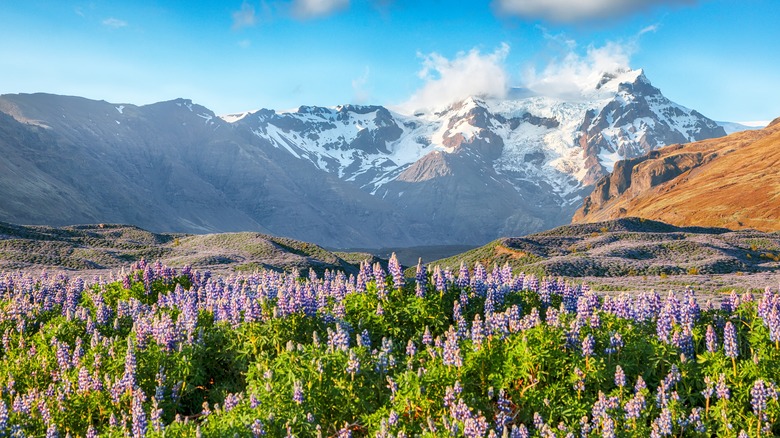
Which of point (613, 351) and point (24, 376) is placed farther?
point (24, 376)

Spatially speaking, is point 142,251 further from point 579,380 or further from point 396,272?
point 579,380

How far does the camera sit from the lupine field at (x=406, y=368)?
8422 millimetres

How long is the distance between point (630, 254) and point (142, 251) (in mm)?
49577

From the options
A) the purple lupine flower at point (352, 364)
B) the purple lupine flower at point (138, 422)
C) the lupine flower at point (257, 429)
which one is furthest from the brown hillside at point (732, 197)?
the purple lupine flower at point (138, 422)

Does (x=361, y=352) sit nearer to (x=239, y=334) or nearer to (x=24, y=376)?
(x=239, y=334)

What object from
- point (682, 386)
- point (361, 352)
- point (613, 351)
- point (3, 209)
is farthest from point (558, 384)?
point (3, 209)

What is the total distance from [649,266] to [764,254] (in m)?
14.8

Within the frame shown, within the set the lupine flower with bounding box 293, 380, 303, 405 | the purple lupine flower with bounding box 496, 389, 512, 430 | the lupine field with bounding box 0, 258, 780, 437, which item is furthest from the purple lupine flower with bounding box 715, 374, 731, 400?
the lupine flower with bounding box 293, 380, 303, 405

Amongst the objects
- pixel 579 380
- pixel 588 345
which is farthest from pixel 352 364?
pixel 588 345

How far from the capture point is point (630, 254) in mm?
53000

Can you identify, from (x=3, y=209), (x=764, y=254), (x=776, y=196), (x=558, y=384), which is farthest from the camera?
(x=3, y=209)

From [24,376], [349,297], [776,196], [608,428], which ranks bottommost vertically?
[24,376]

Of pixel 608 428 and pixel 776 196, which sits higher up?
pixel 776 196

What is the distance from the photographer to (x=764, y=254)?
53031mm
